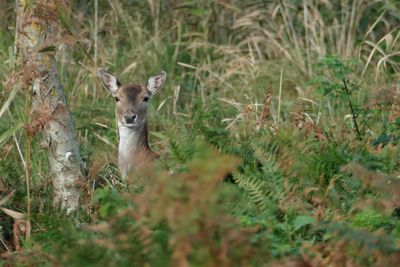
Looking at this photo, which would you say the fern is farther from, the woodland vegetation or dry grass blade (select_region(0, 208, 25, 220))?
dry grass blade (select_region(0, 208, 25, 220))

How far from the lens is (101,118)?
9.61 meters

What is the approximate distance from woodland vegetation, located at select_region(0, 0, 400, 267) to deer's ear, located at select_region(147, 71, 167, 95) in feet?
1.16

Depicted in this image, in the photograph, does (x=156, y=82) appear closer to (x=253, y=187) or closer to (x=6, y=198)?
(x=6, y=198)

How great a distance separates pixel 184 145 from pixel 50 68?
3.90ft

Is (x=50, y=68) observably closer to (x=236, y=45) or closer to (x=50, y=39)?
(x=50, y=39)

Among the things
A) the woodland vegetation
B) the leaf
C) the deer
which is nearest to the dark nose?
the deer

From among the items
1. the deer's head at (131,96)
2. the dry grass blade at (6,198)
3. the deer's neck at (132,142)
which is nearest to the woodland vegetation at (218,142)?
the dry grass blade at (6,198)

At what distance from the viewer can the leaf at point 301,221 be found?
5.29 meters

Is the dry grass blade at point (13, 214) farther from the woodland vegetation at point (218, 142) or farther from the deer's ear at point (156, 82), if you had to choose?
the deer's ear at point (156, 82)

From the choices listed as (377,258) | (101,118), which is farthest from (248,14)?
(377,258)

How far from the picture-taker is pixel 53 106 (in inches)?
258

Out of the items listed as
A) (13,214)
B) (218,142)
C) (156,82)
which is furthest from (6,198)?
(156,82)

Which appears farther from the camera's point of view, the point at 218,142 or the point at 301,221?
the point at 218,142

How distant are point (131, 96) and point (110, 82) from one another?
240mm
